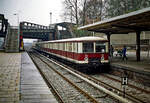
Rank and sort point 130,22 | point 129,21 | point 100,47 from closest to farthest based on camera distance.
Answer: point 129,21, point 130,22, point 100,47

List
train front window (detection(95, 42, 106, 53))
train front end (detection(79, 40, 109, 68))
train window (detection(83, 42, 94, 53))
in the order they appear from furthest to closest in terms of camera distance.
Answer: train front window (detection(95, 42, 106, 53)) → train window (detection(83, 42, 94, 53)) → train front end (detection(79, 40, 109, 68))

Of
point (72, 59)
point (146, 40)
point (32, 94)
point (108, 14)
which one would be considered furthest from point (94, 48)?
point (108, 14)

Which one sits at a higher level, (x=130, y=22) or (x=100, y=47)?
(x=130, y=22)

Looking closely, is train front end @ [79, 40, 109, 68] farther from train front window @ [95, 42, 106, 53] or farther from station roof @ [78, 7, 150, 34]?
station roof @ [78, 7, 150, 34]

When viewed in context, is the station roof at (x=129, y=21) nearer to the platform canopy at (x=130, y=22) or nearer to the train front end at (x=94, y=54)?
the platform canopy at (x=130, y=22)

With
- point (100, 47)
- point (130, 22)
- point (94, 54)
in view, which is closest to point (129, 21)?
point (130, 22)

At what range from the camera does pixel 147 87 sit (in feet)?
38.6

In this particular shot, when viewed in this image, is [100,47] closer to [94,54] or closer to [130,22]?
[94,54]

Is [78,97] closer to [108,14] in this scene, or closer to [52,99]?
[52,99]

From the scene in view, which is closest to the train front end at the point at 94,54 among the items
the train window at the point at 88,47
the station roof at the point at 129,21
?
the train window at the point at 88,47

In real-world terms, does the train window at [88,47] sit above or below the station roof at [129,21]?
below

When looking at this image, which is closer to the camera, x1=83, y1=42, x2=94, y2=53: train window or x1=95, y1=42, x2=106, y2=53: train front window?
x1=83, y1=42, x2=94, y2=53: train window

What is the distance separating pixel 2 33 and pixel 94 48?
3284cm

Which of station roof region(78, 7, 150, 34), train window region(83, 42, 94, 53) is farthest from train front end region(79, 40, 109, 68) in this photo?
station roof region(78, 7, 150, 34)
